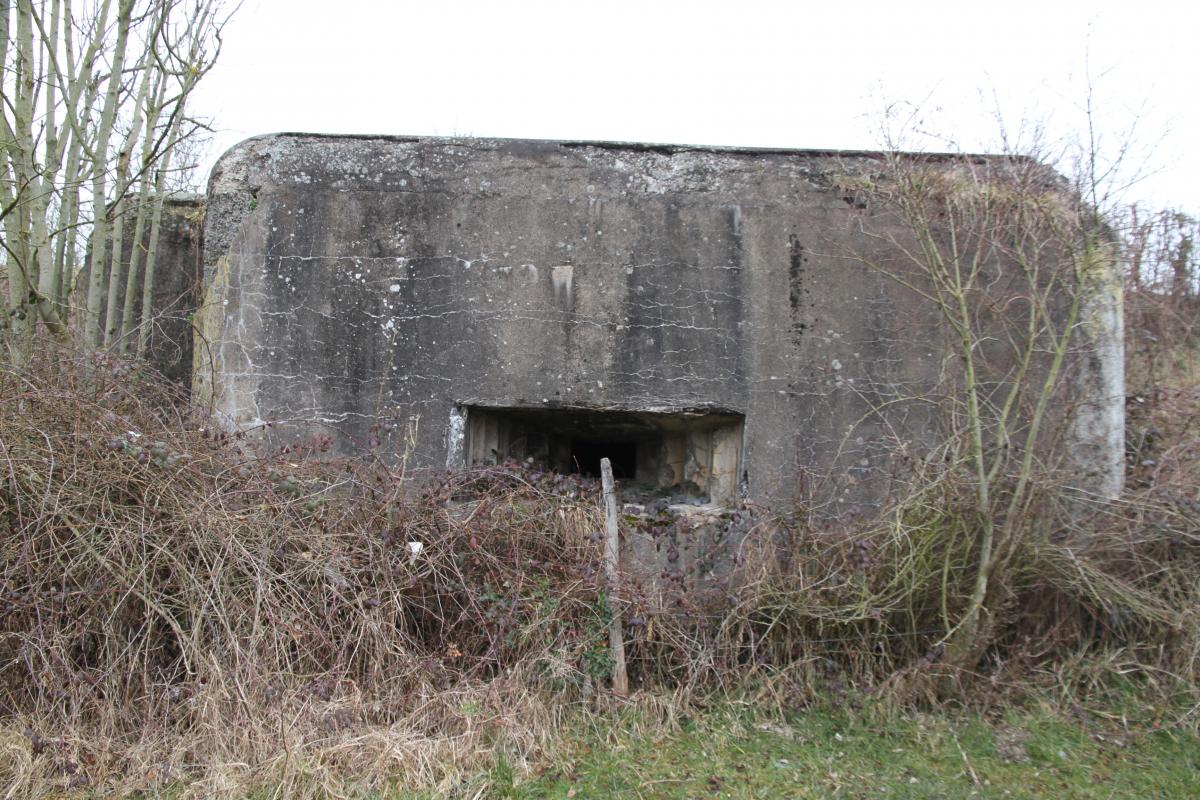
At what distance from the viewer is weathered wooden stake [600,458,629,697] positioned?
3803 millimetres

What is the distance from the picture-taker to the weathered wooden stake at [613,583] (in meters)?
3.80

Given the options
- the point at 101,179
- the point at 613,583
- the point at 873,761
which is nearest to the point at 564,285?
the point at 613,583

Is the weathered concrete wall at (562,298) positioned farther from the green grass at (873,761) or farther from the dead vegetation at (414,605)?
the green grass at (873,761)

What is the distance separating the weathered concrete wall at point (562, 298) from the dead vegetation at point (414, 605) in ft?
1.62

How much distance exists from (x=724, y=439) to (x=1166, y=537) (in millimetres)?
2237

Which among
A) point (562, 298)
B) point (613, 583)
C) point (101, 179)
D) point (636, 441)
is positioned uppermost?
point (101, 179)

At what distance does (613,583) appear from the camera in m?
3.99

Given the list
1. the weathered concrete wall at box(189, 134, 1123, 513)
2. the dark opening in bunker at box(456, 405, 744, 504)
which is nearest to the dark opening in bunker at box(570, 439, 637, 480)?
the dark opening in bunker at box(456, 405, 744, 504)

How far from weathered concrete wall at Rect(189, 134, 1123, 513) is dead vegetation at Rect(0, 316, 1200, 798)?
49 centimetres

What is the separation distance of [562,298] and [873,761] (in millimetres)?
2786

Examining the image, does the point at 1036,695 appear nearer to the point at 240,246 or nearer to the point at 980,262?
the point at 980,262

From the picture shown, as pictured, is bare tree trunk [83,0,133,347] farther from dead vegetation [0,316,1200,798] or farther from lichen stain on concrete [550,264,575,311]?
lichen stain on concrete [550,264,575,311]

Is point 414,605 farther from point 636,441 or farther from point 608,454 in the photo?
point 608,454

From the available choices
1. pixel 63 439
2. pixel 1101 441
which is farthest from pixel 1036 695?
pixel 63 439
